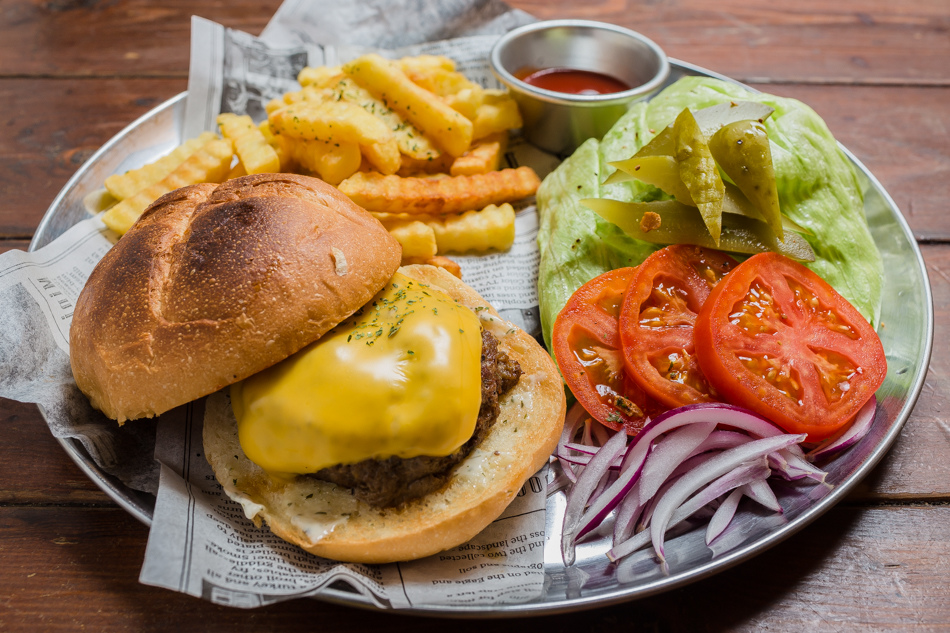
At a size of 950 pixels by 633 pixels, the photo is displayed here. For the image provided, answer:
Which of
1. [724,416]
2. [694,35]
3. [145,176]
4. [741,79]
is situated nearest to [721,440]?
[724,416]

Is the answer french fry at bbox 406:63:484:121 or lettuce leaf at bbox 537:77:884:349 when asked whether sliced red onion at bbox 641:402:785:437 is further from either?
french fry at bbox 406:63:484:121

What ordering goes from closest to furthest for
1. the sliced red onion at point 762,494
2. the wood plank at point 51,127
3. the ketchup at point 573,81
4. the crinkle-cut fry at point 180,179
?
the sliced red onion at point 762,494, the crinkle-cut fry at point 180,179, the wood plank at point 51,127, the ketchup at point 573,81

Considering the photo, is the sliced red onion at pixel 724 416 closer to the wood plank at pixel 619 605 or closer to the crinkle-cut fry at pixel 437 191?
the wood plank at pixel 619 605

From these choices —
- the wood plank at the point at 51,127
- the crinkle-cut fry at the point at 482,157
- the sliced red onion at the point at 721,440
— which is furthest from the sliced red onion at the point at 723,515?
the wood plank at the point at 51,127

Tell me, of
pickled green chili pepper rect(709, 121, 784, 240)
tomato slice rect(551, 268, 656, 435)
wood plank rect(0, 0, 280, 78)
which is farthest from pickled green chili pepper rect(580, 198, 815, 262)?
wood plank rect(0, 0, 280, 78)

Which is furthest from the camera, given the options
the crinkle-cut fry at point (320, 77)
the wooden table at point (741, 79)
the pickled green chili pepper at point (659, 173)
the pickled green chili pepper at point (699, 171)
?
the crinkle-cut fry at point (320, 77)

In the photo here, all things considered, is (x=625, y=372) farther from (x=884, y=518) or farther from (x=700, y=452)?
(x=884, y=518)
